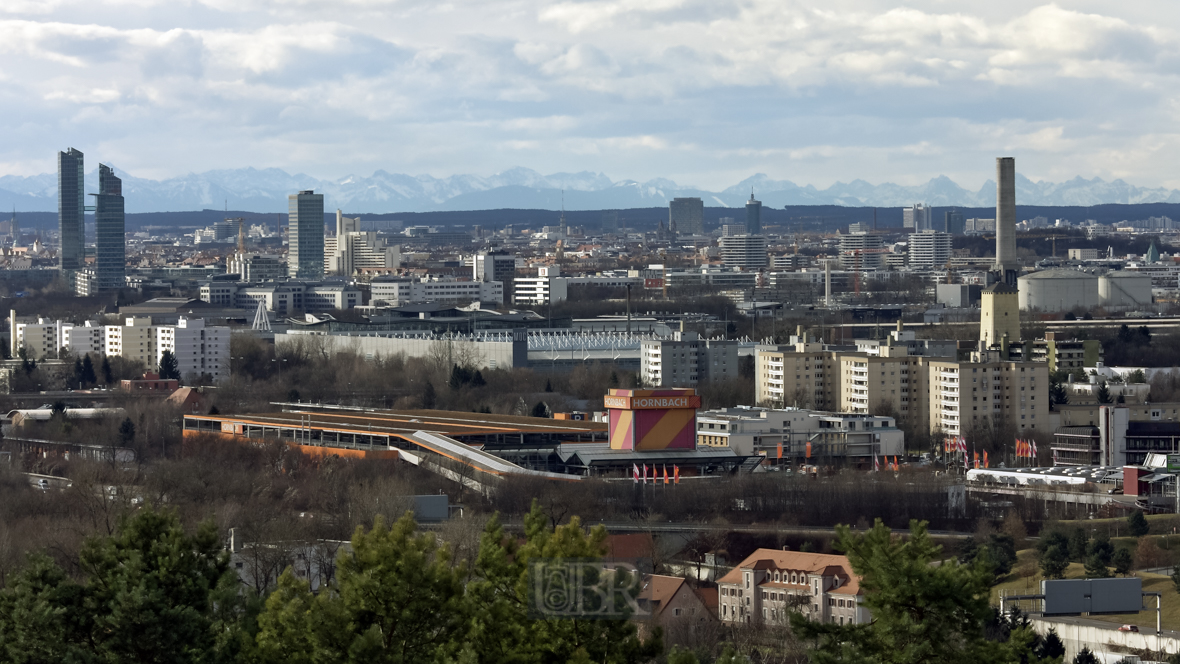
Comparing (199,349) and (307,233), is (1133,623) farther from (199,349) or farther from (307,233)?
(307,233)

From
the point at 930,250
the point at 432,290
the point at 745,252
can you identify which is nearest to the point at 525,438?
the point at 432,290

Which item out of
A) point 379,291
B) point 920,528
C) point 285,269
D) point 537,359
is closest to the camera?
point 920,528

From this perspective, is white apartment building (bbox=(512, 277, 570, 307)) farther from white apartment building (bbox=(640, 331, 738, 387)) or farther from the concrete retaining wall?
the concrete retaining wall

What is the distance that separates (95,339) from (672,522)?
32246 mm

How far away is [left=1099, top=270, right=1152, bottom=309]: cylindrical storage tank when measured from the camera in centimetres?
7381

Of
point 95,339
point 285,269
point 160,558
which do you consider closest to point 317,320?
point 95,339

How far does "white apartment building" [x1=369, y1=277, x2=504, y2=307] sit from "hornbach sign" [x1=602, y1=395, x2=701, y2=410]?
4921 cm

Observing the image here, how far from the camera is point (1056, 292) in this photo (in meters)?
71.4

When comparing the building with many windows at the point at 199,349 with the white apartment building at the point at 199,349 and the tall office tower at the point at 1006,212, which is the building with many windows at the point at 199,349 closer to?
the white apartment building at the point at 199,349

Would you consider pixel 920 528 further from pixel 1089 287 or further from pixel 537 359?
pixel 1089 287

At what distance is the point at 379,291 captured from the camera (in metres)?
83.0

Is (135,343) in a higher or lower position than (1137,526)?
higher

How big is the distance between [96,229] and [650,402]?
69004 millimetres

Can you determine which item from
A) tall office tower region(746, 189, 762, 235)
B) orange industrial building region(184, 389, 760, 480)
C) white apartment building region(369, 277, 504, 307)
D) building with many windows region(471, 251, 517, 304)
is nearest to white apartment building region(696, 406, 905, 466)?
orange industrial building region(184, 389, 760, 480)
